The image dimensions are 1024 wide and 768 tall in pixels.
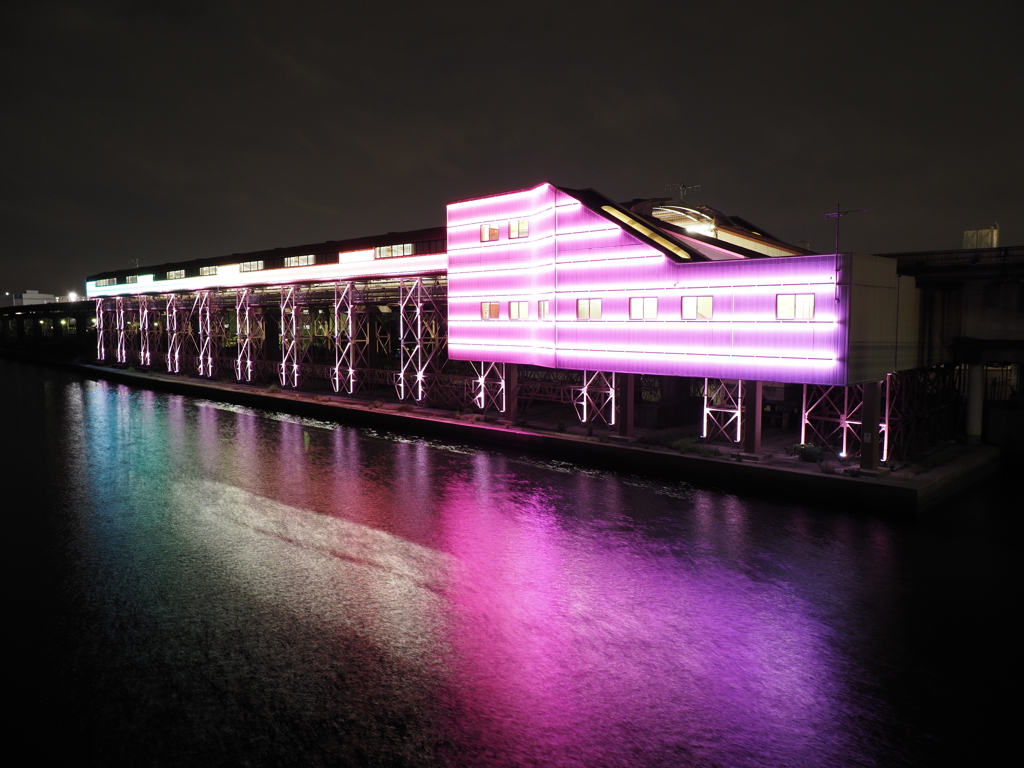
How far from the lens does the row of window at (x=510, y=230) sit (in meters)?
26.6

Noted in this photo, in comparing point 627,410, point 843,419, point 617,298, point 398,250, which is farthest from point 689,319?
point 398,250

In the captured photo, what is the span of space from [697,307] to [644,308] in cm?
210

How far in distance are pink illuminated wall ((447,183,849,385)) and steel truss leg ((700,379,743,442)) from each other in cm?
329

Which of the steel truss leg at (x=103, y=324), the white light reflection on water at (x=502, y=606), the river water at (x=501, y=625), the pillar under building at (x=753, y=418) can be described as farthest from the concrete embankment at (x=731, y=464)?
the steel truss leg at (x=103, y=324)

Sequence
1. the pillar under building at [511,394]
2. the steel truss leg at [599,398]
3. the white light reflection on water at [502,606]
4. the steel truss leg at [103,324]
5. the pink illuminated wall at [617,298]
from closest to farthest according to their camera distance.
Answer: the white light reflection on water at [502,606] → the pink illuminated wall at [617,298] → the steel truss leg at [599,398] → the pillar under building at [511,394] → the steel truss leg at [103,324]

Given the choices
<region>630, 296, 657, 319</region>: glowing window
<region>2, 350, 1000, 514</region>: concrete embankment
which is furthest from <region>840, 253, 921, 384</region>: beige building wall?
<region>630, 296, 657, 319</region>: glowing window

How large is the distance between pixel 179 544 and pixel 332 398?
24125 millimetres

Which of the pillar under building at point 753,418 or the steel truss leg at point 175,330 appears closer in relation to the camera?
the pillar under building at point 753,418

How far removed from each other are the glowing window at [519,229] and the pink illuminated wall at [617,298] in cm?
22

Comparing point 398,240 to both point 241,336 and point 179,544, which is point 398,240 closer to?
point 241,336

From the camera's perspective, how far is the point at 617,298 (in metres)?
23.4

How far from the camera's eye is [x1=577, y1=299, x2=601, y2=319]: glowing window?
945 inches

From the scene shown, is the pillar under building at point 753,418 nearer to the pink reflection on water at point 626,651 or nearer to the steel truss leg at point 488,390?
the pink reflection on water at point 626,651

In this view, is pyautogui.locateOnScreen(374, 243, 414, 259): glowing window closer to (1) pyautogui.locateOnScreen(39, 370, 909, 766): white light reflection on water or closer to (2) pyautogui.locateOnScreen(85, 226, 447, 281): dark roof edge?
(2) pyautogui.locateOnScreen(85, 226, 447, 281): dark roof edge
